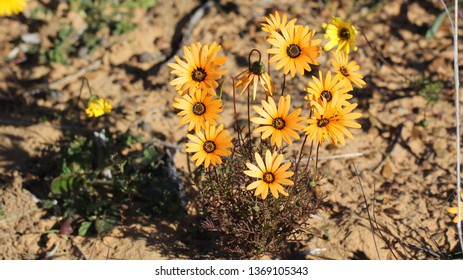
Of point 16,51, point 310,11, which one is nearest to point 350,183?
point 310,11

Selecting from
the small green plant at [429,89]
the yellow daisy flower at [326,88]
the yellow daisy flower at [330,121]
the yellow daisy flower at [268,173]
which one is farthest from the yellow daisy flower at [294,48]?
the small green plant at [429,89]

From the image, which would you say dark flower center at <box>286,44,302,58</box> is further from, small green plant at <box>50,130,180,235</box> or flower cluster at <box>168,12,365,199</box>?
small green plant at <box>50,130,180,235</box>

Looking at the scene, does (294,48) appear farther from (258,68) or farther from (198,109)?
(198,109)

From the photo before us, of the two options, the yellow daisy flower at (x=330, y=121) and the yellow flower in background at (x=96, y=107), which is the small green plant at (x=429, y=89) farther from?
the yellow flower in background at (x=96, y=107)

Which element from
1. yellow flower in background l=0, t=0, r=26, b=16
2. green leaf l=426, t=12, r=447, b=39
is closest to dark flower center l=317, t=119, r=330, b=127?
yellow flower in background l=0, t=0, r=26, b=16

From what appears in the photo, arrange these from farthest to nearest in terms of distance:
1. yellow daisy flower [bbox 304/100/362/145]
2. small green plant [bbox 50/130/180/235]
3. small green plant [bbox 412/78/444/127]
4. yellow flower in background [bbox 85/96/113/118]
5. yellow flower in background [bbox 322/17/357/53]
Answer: small green plant [bbox 412/78/444/127]
yellow flower in background [bbox 85/96/113/118]
small green plant [bbox 50/130/180/235]
yellow flower in background [bbox 322/17/357/53]
yellow daisy flower [bbox 304/100/362/145]

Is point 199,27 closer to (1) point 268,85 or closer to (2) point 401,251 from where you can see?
(1) point 268,85
